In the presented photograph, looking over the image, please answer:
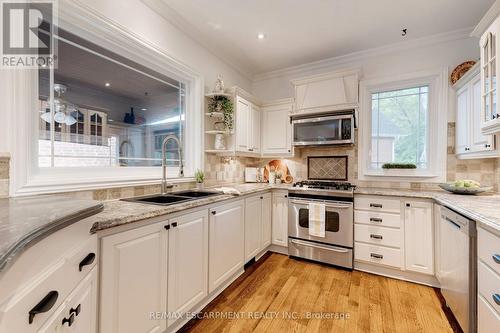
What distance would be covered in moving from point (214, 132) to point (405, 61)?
2.59 meters

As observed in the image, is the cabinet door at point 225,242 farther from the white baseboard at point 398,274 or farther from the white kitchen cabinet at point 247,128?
the white baseboard at point 398,274

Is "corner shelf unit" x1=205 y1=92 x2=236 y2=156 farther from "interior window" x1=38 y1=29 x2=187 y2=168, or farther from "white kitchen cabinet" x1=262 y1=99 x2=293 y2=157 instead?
"white kitchen cabinet" x1=262 y1=99 x2=293 y2=157

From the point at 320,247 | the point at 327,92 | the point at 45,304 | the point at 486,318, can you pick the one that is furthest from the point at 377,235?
the point at 45,304

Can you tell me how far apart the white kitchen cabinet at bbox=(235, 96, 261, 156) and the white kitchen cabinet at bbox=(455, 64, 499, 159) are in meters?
Answer: 2.35

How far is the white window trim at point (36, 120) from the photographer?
1.29 m

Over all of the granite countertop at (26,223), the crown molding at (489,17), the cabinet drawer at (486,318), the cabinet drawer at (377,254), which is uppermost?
the crown molding at (489,17)

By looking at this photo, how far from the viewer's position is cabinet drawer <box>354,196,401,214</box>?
8.05 ft

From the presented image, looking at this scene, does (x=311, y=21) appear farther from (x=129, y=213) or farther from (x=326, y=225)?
(x=129, y=213)

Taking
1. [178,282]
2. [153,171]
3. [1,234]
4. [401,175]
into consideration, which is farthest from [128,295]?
[401,175]

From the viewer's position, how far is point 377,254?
99.8 inches

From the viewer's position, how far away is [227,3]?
2131 mm

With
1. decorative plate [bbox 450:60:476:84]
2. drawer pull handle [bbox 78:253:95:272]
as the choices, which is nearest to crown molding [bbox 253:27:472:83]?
decorative plate [bbox 450:60:476:84]

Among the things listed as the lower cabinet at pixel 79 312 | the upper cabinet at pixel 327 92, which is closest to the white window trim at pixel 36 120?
the lower cabinet at pixel 79 312

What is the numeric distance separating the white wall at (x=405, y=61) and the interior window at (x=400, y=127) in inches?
10.7
